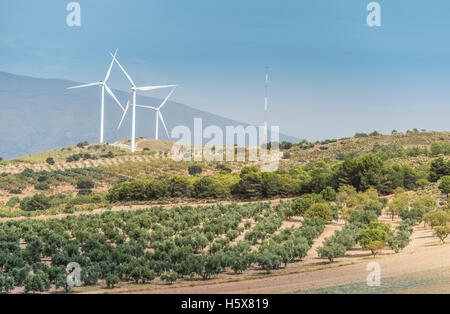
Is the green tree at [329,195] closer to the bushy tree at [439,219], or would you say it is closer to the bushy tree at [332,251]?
the bushy tree at [439,219]

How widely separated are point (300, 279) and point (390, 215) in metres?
26.6

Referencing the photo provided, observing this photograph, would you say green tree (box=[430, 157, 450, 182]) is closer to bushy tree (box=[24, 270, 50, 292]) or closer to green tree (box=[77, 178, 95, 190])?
green tree (box=[77, 178, 95, 190])

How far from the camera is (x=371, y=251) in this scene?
3039 cm

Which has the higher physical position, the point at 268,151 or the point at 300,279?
the point at 268,151

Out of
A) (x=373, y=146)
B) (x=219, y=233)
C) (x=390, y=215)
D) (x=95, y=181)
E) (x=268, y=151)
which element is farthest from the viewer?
(x=268, y=151)

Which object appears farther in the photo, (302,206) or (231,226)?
(302,206)

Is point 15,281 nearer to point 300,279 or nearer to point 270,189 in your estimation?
point 300,279

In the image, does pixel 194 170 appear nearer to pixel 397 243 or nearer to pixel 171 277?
pixel 397 243

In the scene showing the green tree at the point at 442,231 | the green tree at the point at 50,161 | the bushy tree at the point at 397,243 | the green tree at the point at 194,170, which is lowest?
the bushy tree at the point at 397,243

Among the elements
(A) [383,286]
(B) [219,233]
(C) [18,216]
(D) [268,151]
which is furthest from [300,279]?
(D) [268,151]

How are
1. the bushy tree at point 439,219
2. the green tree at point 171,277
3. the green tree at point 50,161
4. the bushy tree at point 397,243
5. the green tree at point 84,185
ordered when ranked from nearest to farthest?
the green tree at point 171,277 < the bushy tree at point 397,243 < the bushy tree at point 439,219 < the green tree at point 84,185 < the green tree at point 50,161

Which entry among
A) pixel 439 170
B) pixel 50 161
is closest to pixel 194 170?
pixel 50 161

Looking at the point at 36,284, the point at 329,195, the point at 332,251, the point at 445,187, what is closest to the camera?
the point at 36,284

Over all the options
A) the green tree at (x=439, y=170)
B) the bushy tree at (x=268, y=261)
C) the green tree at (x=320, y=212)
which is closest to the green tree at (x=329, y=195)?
the green tree at (x=320, y=212)
